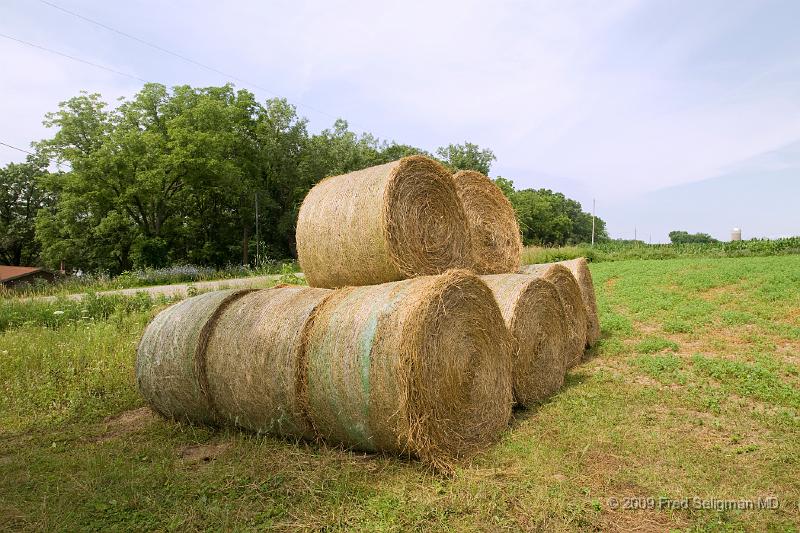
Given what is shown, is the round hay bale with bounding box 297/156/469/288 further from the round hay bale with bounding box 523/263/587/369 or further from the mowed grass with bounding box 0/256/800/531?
the mowed grass with bounding box 0/256/800/531

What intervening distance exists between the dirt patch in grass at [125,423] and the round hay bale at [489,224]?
472cm

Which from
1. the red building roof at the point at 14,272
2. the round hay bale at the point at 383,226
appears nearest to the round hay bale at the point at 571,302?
the round hay bale at the point at 383,226

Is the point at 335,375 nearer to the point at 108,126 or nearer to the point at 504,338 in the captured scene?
the point at 504,338

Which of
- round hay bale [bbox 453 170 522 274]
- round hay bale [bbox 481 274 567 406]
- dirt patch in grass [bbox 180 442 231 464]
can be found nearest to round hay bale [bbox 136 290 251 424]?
dirt patch in grass [bbox 180 442 231 464]

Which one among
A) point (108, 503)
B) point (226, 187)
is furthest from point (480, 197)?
point (226, 187)

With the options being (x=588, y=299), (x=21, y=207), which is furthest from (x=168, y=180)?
(x=588, y=299)

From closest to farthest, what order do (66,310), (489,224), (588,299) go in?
(489,224) < (588,299) < (66,310)

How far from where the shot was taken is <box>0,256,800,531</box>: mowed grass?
376 cm

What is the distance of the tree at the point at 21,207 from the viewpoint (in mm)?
45291

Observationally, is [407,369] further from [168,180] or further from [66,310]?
[168,180]

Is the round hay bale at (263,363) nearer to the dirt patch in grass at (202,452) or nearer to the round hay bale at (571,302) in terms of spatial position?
the dirt patch in grass at (202,452)

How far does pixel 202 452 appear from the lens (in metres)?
5.22

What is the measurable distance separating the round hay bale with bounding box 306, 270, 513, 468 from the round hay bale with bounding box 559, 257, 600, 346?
486cm

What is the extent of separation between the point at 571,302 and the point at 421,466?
482 cm
